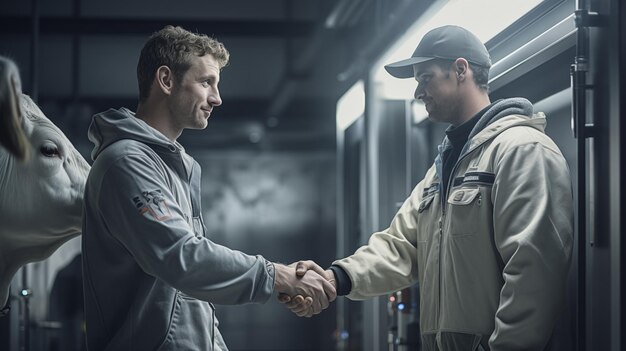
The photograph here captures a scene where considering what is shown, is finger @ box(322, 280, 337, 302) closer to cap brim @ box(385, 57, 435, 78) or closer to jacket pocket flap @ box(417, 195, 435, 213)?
jacket pocket flap @ box(417, 195, 435, 213)

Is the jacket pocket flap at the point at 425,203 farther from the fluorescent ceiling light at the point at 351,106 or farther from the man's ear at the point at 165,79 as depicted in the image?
the fluorescent ceiling light at the point at 351,106

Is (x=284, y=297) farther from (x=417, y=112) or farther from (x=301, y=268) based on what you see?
(x=417, y=112)

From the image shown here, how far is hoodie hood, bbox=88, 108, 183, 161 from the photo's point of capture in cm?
251

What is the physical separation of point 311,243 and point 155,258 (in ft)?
16.7

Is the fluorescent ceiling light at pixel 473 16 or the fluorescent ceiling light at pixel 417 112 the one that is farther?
the fluorescent ceiling light at pixel 417 112

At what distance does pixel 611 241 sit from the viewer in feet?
6.59

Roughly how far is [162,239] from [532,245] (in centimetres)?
102

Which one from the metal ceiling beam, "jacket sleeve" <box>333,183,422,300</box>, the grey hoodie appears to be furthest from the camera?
the metal ceiling beam

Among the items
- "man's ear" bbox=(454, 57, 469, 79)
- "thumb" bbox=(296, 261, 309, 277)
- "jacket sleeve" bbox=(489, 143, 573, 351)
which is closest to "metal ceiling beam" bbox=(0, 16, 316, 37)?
"thumb" bbox=(296, 261, 309, 277)

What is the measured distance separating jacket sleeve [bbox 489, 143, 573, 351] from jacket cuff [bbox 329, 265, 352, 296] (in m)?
0.83

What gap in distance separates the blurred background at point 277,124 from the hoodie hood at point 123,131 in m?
1.22

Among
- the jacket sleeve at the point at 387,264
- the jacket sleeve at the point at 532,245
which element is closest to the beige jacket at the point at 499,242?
the jacket sleeve at the point at 532,245

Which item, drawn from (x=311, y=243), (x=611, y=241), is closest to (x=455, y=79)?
(x=611, y=241)

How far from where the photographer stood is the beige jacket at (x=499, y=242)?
7.31ft
